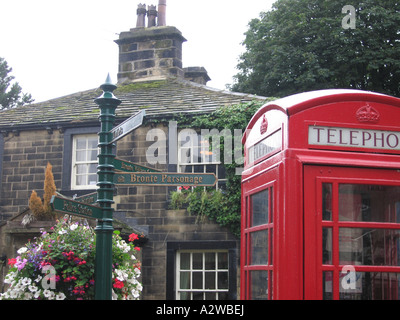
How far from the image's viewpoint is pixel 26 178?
15.8 m

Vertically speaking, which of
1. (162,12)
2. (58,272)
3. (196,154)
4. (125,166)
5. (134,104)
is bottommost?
(58,272)

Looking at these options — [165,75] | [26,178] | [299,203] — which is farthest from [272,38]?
[299,203]

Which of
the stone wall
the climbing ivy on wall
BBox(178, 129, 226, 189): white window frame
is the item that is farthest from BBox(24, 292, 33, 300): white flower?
the stone wall

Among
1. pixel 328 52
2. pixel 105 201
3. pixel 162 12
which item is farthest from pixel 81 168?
pixel 328 52

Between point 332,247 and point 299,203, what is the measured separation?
16.8 inches

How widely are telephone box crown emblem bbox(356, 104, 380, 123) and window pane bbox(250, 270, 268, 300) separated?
4.99 ft

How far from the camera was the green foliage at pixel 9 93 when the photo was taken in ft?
122

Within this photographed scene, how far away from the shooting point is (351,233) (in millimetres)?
4949

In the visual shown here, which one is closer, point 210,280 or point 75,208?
point 75,208

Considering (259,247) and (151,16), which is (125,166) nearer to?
(259,247)

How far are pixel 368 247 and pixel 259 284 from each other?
1.07 m

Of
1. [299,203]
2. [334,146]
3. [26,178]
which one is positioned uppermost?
[26,178]

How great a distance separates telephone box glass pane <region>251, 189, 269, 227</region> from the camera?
5.44 meters

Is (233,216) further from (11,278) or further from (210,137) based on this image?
(11,278)
